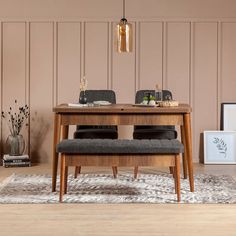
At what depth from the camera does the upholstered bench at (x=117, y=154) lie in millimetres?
4070

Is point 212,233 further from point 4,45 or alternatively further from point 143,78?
point 4,45

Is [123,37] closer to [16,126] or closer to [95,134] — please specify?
[95,134]

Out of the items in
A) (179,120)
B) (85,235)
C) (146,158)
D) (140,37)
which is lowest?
(85,235)

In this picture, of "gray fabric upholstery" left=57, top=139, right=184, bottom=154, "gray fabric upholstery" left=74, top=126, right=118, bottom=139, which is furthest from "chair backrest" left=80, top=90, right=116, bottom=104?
"gray fabric upholstery" left=57, top=139, right=184, bottom=154

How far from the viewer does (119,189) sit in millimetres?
4574

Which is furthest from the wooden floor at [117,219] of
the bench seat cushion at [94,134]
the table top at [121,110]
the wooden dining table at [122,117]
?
the bench seat cushion at [94,134]

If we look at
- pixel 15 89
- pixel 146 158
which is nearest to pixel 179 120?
pixel 146 158

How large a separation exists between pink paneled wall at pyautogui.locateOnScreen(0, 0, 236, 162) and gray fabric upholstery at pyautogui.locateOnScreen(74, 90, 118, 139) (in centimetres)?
82

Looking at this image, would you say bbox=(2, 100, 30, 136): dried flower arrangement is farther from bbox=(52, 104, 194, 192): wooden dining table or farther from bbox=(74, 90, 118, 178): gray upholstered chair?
bbox=(52, 104, 194, 192): wooden dining table

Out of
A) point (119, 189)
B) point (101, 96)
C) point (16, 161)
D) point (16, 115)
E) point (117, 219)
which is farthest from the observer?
point (16, 115)

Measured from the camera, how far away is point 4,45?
632 centimetres

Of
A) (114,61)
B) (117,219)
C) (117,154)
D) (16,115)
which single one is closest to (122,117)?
(117,154)

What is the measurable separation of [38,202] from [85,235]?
971mm

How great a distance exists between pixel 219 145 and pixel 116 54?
5.14 ft
